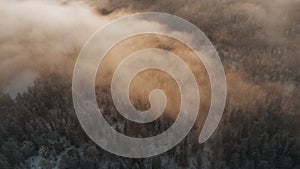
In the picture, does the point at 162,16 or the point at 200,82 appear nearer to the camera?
the point at 200,82

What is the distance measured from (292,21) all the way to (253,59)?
92.9 ft

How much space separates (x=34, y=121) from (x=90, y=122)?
924 centimetres

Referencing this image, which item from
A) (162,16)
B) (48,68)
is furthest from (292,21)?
(48,68)

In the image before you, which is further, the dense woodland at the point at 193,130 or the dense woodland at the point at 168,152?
the dense woodland at the point at 193,130

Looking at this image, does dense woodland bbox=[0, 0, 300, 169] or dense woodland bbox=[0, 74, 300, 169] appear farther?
dense woodland bbox=[0, 0, 300, 169]

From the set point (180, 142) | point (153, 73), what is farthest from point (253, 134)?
point (153, 73)

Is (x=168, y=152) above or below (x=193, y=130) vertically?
below

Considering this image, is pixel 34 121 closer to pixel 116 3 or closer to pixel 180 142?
pixel 180 142

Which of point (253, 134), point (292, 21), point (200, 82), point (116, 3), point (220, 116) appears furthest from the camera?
point (116, 3)

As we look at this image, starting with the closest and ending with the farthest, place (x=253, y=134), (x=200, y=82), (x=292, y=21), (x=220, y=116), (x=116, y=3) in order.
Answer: (x=253, y=134) < (x=220, y=116) < (x=200, y=82) < (x=292, y=21) < (x=116, y=3)

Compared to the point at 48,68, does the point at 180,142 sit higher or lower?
lower

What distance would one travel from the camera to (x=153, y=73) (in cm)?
7450

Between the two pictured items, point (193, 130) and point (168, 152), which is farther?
point (193, 130)

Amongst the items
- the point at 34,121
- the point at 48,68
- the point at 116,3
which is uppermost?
the point at 116,3
